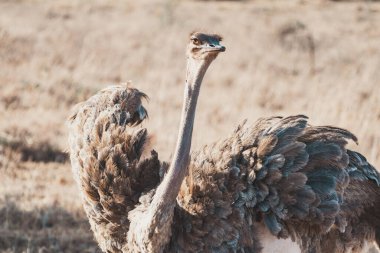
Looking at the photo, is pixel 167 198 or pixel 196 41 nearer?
pixel 196 41

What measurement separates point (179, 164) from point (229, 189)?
397mm

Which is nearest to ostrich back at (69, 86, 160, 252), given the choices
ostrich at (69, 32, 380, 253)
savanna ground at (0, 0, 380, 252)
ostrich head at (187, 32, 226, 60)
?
ostrich at (69, 32, 380, 253)

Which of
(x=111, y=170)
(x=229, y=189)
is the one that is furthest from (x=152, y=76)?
(x=229, y=189)

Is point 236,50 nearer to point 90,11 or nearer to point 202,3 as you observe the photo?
point 90,11

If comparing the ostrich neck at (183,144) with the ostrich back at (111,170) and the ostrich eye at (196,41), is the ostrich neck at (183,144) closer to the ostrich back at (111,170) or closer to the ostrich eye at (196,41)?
the ostrich eye at (196,41)

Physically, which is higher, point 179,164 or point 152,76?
point 152,76

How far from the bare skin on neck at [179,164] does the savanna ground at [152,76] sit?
75 cm

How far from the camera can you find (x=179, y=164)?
13.0ft

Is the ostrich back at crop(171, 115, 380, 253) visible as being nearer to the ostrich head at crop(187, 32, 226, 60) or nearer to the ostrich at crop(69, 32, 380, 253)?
the ostrich at crop(69, 32, 380, 253)

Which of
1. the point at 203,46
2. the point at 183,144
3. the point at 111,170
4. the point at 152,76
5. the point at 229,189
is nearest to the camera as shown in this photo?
the point at 203,46

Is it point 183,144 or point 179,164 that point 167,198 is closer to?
point 179,164

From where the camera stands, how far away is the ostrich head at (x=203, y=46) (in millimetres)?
3671

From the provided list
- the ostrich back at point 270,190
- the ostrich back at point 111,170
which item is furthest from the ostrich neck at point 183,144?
the ostrich back at point 111,170

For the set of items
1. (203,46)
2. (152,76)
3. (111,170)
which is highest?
Answer: (152,76)
